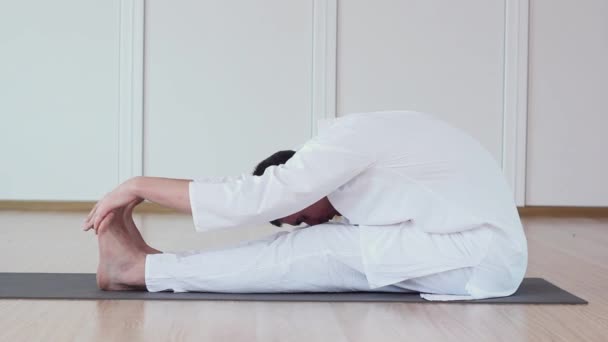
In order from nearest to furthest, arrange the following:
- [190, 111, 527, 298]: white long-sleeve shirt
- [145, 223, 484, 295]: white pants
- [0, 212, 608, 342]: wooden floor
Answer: [0, 212, 608, 342]: wooden floor, [190, 111, 527, 298]: white long-sleeve shirt, [145, 223, 484, 295]: white pants

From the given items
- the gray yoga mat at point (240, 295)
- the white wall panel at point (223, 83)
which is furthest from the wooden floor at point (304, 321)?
the white wall panel at point (223, 83)

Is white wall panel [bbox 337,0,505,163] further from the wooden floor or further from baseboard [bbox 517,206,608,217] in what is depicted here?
the wooden floor

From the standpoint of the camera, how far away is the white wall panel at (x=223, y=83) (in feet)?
19.2

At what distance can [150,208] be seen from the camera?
5992 mm

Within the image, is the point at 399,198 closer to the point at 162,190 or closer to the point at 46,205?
the point at 162,190

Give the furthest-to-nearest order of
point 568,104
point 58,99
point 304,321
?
point 568,104, point 58,99, point 304,321

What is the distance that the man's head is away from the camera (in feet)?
9.00

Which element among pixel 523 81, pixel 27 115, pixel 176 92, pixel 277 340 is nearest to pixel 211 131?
pixel 176 92

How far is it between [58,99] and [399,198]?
143 inches

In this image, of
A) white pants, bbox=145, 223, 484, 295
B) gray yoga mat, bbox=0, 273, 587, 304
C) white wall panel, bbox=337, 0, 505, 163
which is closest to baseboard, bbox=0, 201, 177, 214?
white wall panel, bbox=337, 0, 505, 163

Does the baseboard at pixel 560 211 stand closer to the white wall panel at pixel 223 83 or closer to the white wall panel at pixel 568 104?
the white wall panel at pixel 568 104

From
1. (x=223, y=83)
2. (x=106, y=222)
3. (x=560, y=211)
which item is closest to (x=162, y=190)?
(x=106, y=222)

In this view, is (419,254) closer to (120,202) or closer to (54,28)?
(120,202)

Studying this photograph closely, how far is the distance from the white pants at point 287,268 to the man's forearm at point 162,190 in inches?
8.0
